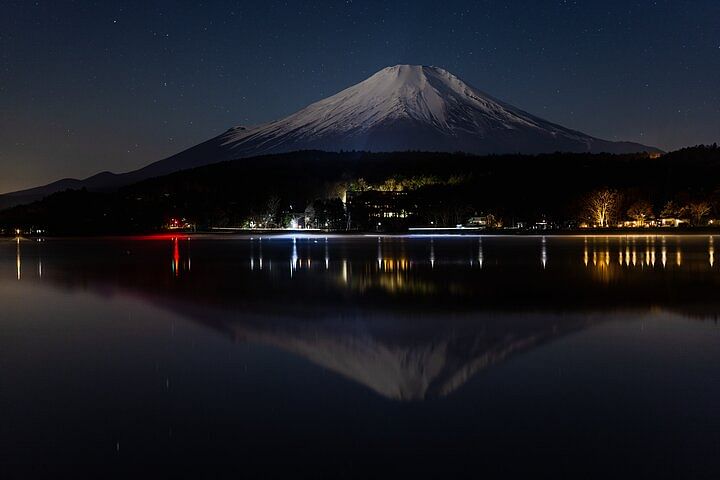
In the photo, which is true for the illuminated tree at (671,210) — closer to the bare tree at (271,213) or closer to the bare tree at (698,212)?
the bare tree at (698,212)

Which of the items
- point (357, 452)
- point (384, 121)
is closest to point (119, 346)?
point (357, 452)

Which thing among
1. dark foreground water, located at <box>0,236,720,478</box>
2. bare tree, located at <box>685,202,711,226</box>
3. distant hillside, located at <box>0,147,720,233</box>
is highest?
distant hillside, located at <box>0,147,720,233</box>

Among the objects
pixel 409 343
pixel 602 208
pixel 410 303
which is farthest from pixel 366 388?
pixel 602 208

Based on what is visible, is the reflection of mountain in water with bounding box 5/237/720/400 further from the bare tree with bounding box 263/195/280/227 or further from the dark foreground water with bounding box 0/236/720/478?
the bare tree with bounding box 263/195/280/227

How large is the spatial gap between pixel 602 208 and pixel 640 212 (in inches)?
A: 188

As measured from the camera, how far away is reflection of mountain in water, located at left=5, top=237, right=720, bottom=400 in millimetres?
7828

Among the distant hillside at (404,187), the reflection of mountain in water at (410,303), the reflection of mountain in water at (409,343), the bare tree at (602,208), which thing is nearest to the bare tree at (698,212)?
the distant hillside at (404,187)

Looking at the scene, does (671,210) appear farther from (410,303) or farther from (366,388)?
(366,388)

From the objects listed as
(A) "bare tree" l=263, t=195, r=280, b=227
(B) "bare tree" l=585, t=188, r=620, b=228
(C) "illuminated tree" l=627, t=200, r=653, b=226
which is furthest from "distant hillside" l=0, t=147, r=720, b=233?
(C) "illuminated tree" l=627, t=200, r=653, b=226

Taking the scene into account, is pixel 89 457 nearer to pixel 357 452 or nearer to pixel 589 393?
pixel 357 452

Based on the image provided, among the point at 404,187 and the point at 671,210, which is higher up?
the point at 404,187

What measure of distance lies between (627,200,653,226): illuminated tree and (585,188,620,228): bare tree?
5.58 feet

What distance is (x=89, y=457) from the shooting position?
466 centimetres

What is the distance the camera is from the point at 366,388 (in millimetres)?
6355
